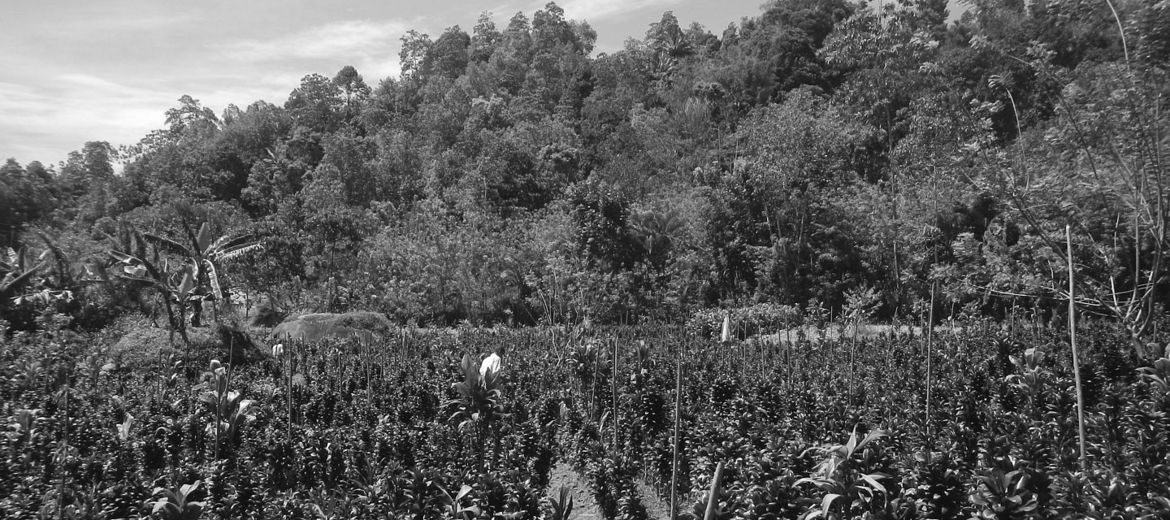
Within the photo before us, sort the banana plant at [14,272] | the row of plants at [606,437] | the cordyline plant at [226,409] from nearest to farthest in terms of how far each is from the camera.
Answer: the row of plants at [606,437]
the cordyline plant at [226,409]
the banana plant at [14,272]

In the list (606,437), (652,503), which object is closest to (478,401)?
(606,437)

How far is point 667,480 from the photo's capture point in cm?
539

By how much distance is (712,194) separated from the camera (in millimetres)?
16922

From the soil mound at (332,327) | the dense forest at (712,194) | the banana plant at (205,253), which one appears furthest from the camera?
the soil mound at (332,327)

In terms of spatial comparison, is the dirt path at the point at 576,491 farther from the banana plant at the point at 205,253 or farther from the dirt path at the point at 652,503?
the banana plant at the point at 205,253

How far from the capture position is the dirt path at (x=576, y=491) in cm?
515

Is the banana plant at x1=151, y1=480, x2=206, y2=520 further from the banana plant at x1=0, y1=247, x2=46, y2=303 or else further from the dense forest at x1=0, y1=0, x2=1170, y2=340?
the banana plant at x1=0, y1=247, x2=46, y2=303

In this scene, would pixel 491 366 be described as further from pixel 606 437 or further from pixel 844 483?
pixel 844 483

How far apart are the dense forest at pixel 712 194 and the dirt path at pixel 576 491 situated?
3.49 meters

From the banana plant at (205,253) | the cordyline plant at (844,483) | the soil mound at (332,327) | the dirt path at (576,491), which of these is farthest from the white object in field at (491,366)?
the banana plant at (205,253)

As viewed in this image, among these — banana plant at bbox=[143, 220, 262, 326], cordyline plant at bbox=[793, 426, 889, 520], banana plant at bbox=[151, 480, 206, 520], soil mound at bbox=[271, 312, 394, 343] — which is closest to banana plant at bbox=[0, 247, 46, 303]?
banana plant at bbox=[143, 220, 262, 326]

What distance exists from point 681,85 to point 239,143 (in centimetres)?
1983

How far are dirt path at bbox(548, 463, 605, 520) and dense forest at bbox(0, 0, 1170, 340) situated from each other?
11.4 ft

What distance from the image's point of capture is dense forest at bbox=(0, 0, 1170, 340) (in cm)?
767
